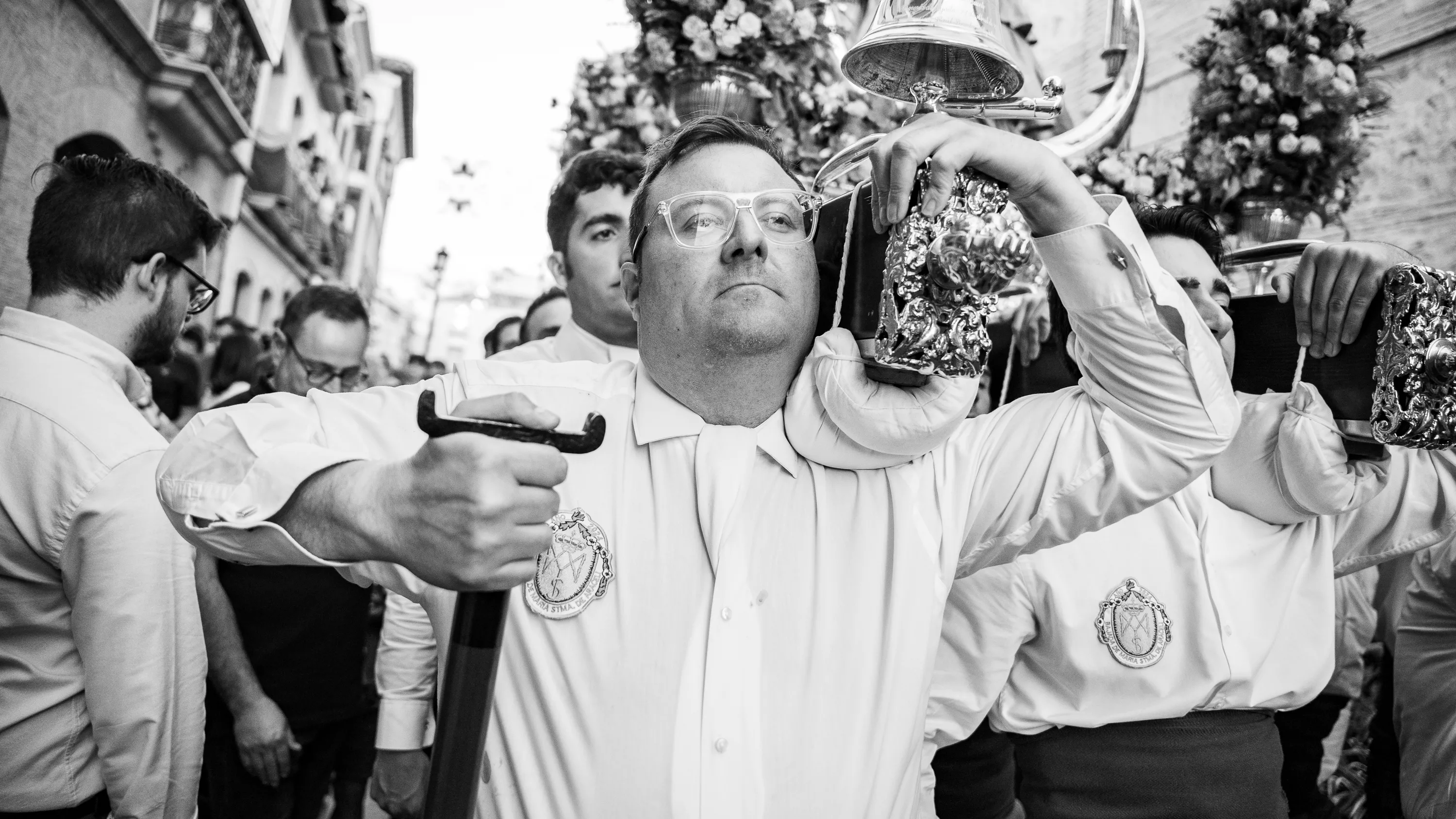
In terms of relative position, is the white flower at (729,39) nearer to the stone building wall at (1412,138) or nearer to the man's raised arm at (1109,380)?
the man's raised arm at (1109,380)

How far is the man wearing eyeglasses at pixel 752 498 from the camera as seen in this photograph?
149 centimetres

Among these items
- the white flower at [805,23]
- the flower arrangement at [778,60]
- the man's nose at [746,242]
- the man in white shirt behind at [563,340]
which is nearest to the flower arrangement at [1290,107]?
the flower arrangement at [778,60]

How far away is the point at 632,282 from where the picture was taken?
2043mm

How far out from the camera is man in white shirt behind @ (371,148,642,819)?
106 inches

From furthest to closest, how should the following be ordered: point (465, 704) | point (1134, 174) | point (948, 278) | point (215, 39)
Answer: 1. point (215, 39)
2. point (1134, 174)
3. point (948, 278)
4. point (465, 704)

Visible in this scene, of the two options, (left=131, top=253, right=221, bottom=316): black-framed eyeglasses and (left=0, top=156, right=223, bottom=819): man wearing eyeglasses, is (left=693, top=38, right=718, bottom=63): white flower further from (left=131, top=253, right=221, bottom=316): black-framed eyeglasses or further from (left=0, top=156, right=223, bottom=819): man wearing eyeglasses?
(left=0, top=156, right=223, bottom=819): man wearing eyeglasses

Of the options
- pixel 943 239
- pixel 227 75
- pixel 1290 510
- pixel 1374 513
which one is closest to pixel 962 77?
pixel 943 239

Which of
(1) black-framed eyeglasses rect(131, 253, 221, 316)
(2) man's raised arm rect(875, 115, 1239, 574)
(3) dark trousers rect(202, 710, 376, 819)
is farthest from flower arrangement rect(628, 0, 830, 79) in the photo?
(3) dark trousers rect(202, 710, 376, 819)

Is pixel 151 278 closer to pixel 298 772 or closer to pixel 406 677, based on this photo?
pixel 406 677

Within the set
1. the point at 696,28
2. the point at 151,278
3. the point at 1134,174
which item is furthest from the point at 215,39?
the point at 1134,174

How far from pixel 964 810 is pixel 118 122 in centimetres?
1026

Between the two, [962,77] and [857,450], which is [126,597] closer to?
[857,450]

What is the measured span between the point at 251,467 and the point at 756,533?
32.5 inches

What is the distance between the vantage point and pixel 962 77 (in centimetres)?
158
